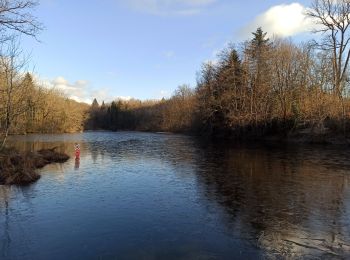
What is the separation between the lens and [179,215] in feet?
42.4

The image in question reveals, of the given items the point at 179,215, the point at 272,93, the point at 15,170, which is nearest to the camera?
the point at 179,215

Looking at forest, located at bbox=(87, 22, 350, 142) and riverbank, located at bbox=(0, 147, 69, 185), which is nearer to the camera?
riverbank, located at bbox=(0, 147, 69, 185)

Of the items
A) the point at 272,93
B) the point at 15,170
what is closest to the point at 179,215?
the point at 15,170

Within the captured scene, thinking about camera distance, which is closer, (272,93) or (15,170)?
(15,170)

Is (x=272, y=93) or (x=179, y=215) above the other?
(x=272, y=93)

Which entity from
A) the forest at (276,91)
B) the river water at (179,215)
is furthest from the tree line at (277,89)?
the river water at (179,215)

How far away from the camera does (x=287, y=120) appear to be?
5550 centimetres

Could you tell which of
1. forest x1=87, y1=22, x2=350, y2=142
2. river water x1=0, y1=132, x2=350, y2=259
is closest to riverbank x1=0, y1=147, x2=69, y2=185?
river water x1=0, y1=132, x2=350, y2=259

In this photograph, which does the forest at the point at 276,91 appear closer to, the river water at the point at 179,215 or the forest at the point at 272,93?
the forest at the point at 272,93

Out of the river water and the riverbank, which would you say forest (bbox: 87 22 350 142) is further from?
the riverbank

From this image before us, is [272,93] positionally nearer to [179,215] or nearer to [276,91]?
[276,91]

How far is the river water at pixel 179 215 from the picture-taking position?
944 centimetres

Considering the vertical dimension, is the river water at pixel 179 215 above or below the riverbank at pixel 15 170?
below

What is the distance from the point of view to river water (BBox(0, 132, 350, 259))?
9.44 meters
